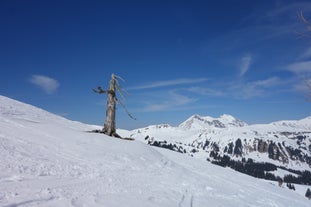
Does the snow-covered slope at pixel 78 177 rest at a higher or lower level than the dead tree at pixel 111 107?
lower

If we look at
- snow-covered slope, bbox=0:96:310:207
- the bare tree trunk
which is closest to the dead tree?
the bare tree trunk

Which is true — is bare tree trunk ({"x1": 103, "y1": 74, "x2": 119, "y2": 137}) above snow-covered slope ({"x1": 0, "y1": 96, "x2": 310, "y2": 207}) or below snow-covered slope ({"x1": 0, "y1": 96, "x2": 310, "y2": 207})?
above

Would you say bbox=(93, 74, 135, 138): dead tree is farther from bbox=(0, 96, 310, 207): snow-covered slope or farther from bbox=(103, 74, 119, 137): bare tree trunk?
bbox=(0, 96, 310, 207): snow-covered slope

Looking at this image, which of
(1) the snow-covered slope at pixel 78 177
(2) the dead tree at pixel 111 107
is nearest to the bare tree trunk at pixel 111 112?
(2) the dead tree at pixel 111 107

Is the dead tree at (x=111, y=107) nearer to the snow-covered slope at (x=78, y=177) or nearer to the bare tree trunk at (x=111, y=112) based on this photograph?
the bare tree trunk at (x=111, y=112)

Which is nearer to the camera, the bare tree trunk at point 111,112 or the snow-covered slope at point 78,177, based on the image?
the snow-covered slope at point 78,177

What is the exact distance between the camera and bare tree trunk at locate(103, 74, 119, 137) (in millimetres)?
21500

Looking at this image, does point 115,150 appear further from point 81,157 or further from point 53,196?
point 53,196

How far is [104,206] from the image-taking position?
6.50m

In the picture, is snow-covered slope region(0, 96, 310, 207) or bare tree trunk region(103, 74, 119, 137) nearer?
snow-covered slope region(0, 96, 310, 207)

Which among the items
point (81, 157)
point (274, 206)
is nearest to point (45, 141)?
point (81, 157)

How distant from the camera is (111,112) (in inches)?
858

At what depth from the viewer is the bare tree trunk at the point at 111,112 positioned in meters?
21.5

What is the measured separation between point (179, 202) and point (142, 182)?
2031mm
